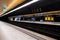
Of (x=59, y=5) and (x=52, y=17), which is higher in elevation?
(x=59, y=5)

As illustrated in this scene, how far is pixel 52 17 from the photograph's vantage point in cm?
1159

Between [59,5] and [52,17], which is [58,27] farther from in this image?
[52,17]

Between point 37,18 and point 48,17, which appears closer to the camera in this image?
point 48,17

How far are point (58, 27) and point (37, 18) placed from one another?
318 inches

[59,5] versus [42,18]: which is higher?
[59,5]

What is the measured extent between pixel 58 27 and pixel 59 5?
1.19 m

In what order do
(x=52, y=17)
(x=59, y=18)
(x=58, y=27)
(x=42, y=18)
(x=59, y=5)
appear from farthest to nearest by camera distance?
1. (x=42, y=18)
2. (x=52, y=17)
3. (x=59, y=18)
4. (x=58, y=27)
5. (x=59, y=5)

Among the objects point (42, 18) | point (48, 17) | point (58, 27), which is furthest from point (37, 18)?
point (58, 27)

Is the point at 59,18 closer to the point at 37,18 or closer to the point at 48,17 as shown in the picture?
the point at 48,17

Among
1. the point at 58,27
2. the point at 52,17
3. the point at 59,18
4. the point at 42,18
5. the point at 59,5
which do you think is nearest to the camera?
the point at 59,5

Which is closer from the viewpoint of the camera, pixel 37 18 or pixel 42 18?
pixel 42 18

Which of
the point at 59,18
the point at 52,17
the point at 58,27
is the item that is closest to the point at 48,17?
the point at 52,17

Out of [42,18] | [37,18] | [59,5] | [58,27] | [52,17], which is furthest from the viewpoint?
[37,18]

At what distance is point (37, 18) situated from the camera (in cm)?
1434
